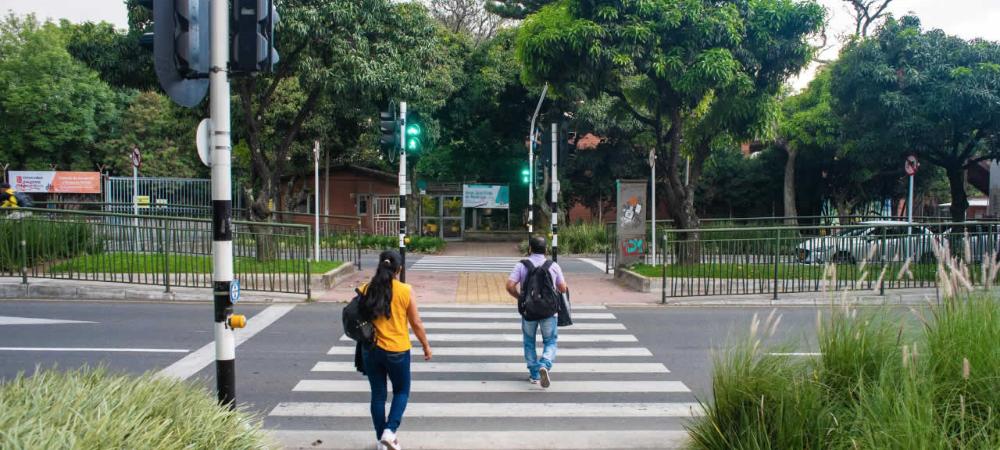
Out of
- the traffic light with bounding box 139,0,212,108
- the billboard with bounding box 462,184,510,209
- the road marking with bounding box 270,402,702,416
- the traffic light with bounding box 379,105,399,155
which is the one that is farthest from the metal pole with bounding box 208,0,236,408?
the billboard with bounding box 462,184,510,209

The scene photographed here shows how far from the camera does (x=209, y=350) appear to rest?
30.5 feet

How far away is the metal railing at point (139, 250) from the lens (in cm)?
1408

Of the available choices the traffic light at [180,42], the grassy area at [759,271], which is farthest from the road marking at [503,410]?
the grassy area at [759,271]

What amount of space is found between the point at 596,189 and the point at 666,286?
19.9 meters

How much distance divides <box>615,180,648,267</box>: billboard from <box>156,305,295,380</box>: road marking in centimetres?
815

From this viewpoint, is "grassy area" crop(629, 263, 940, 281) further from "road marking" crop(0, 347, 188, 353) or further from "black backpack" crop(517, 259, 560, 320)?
"road marking" crop(0, 347, 188, 353)

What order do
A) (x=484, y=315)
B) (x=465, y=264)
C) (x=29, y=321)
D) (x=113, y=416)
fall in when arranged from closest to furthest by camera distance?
(x=113, y=416), (x=29, y=321), (x=484, y=315), (x=465, y=264)

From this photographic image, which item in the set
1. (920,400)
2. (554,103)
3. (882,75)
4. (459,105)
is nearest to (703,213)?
(554,103)

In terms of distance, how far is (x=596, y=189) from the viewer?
113ft

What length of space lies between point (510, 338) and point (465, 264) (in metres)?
12.5

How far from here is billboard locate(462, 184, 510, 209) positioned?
32.0m

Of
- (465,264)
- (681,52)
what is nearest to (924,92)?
(681,52)

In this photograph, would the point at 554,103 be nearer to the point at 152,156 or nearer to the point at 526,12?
the point at 526,12

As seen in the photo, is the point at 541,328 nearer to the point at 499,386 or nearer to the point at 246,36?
the point at 499,386
